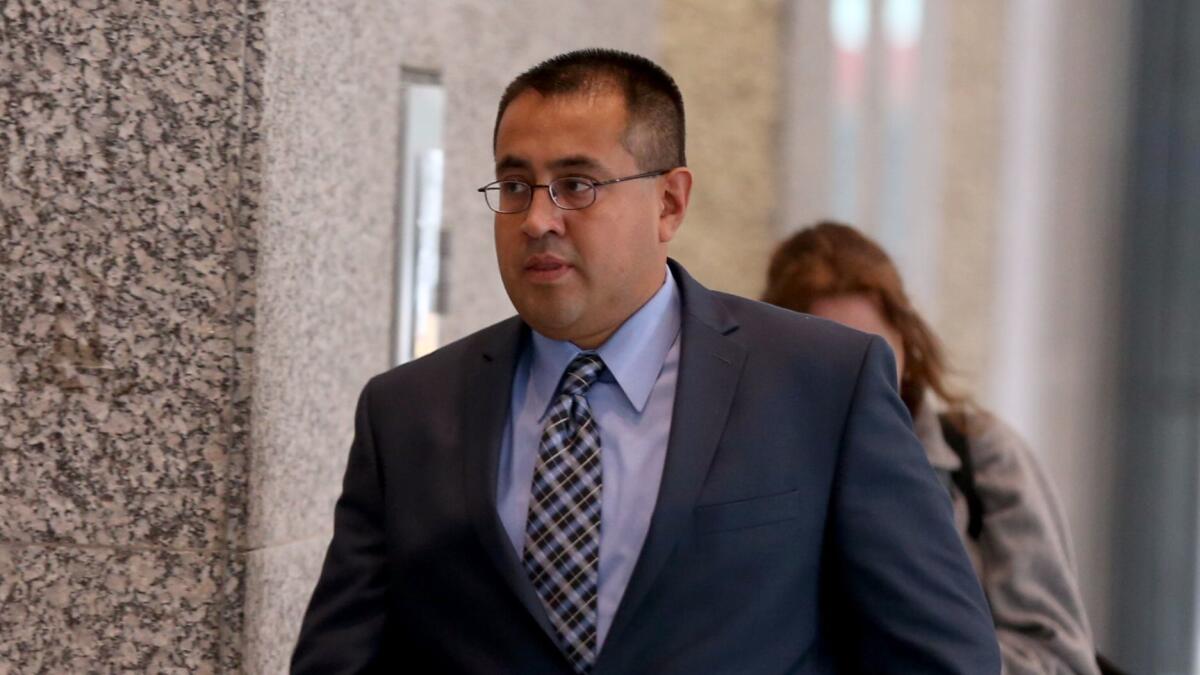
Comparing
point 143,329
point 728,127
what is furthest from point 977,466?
point 728,127

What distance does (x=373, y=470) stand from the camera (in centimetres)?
255

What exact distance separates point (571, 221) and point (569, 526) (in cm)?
45

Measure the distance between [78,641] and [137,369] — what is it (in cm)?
50

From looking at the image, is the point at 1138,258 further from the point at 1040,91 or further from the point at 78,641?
the point at 78,641

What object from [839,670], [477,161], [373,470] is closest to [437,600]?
[373,470]

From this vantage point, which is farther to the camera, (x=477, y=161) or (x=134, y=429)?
(x=477, y=161)

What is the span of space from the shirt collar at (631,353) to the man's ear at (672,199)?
0.09 metres

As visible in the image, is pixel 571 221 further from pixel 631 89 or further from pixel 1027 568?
pixel 1027 568

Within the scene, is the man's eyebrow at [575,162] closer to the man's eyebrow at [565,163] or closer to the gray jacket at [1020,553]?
the man's eyebrow at [565,163]

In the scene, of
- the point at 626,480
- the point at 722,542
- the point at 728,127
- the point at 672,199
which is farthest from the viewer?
the point at 728,127

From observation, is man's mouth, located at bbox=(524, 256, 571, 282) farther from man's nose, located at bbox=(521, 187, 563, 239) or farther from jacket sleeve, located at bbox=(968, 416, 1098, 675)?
jacket sleeve, located at bbox=(968, 416, 1098, 675)

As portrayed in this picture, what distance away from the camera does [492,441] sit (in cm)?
246

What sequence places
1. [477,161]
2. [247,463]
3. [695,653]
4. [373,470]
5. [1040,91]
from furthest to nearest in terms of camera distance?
1. [1040,91]
2. [477,161]
3. [247,463]
4. [373,470]
5. [695,653]

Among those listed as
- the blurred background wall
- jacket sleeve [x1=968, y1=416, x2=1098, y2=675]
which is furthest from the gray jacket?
the blurred background wall
